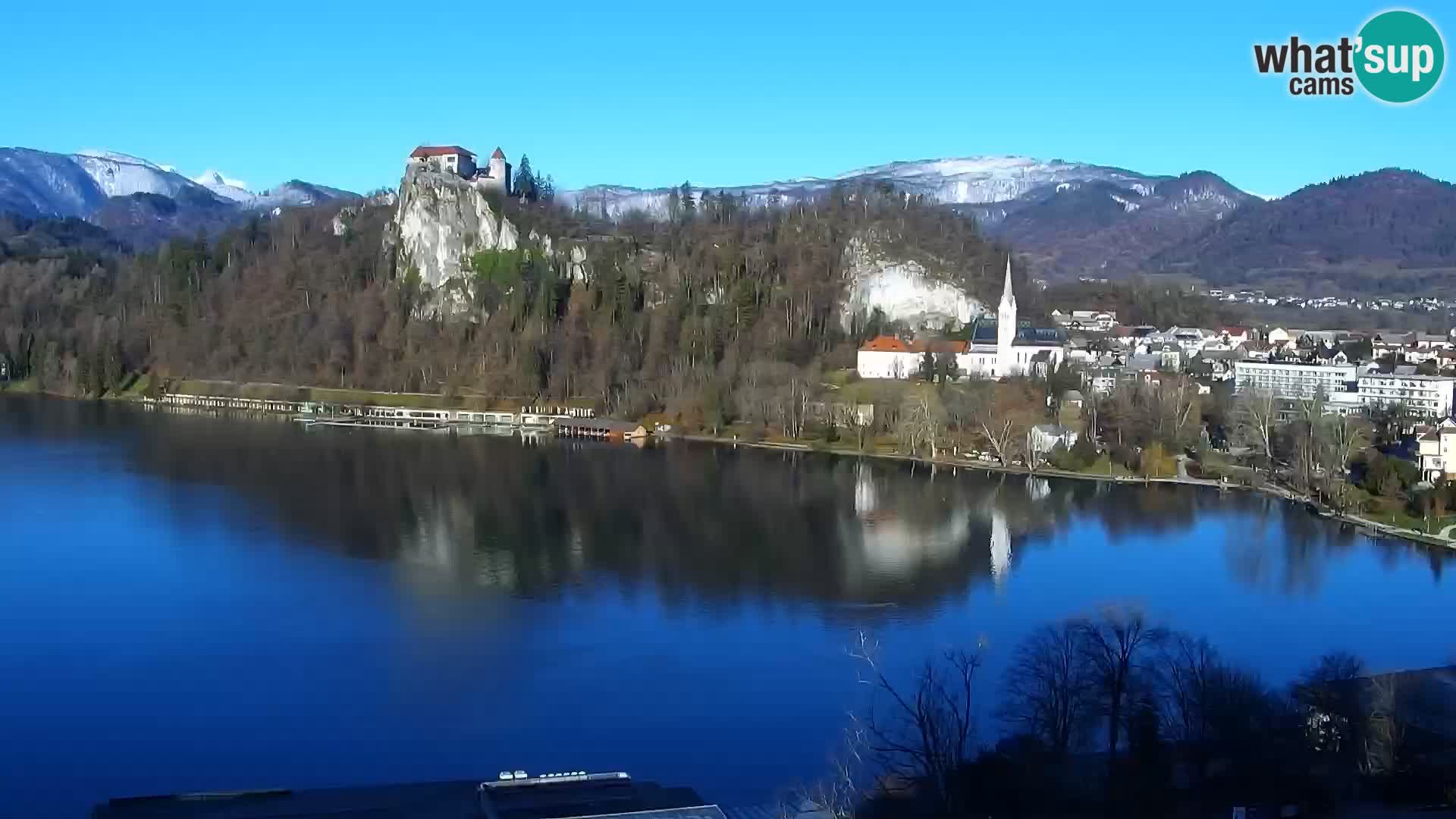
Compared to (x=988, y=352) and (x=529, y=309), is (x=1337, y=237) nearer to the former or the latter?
(x=988, y=352)

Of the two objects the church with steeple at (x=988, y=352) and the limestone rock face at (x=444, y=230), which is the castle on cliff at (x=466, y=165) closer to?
the limestone rock face at (x=444, y=230)

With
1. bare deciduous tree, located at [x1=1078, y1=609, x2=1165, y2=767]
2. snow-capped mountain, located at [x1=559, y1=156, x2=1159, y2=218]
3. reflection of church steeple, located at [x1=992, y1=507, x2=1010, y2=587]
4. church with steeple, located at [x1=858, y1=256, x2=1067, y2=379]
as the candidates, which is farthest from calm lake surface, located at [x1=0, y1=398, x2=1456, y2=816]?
snow-capped mountain, located at [x1=559, y1=156, x2=1159, y2=218]

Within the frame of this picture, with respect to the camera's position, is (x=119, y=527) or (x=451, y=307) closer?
(x=119, y=527)

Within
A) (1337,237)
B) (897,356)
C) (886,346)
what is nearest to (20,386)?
(886,346)

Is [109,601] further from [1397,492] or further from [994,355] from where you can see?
[994,355]

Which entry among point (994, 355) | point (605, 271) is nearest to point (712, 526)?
point (994, 355)

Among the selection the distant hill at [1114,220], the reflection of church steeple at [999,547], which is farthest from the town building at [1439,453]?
the distant hill at [1114,220]

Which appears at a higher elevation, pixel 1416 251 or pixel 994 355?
pixel 1416 251
